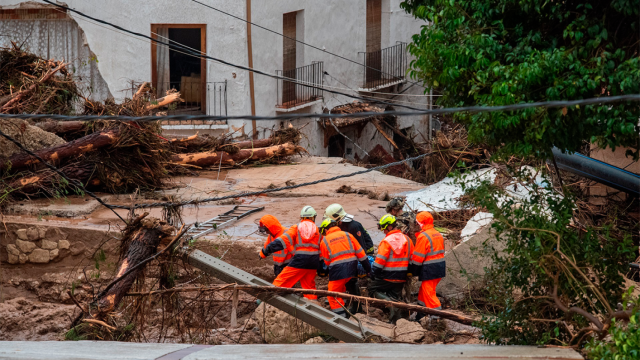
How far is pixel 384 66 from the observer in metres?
22.8

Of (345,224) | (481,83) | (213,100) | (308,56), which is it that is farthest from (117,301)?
(308,56)

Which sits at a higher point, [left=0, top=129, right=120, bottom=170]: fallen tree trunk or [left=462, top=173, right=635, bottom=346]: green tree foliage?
[left=0, top=129, right=120, bottom=170]: fallen tree trunk

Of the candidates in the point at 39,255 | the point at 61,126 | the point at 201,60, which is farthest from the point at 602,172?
the point at 201,60

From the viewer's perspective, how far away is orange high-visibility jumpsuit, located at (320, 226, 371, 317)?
773cm

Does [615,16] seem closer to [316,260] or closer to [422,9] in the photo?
[422,9]

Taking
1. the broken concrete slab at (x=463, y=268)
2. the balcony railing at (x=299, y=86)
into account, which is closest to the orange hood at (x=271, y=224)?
the broken concrete slab at (x=463, y=268)

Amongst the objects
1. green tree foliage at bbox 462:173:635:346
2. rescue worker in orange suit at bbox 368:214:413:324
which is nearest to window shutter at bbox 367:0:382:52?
rescue worker in orange suit at bbox 368:214:413:324

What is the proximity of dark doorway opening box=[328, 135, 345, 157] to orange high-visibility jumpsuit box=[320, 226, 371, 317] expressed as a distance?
14077mm

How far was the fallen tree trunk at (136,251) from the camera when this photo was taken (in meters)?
6.21

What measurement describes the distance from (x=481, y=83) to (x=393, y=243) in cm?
315

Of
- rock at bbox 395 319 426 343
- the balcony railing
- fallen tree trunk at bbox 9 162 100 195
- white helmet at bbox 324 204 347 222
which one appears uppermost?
the balcony railing

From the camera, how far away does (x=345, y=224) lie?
332 inches

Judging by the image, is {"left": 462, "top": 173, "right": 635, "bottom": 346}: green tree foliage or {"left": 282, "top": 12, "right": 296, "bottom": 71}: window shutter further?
{"left": 282, "top": 12, "right": 296, "bottom": 71}: window shutter

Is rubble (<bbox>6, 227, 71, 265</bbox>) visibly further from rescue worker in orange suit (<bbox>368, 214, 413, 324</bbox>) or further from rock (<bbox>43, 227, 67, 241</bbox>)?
rescue worker in orange suit (<bbox>368, 214, 413, 324</bbox>)
